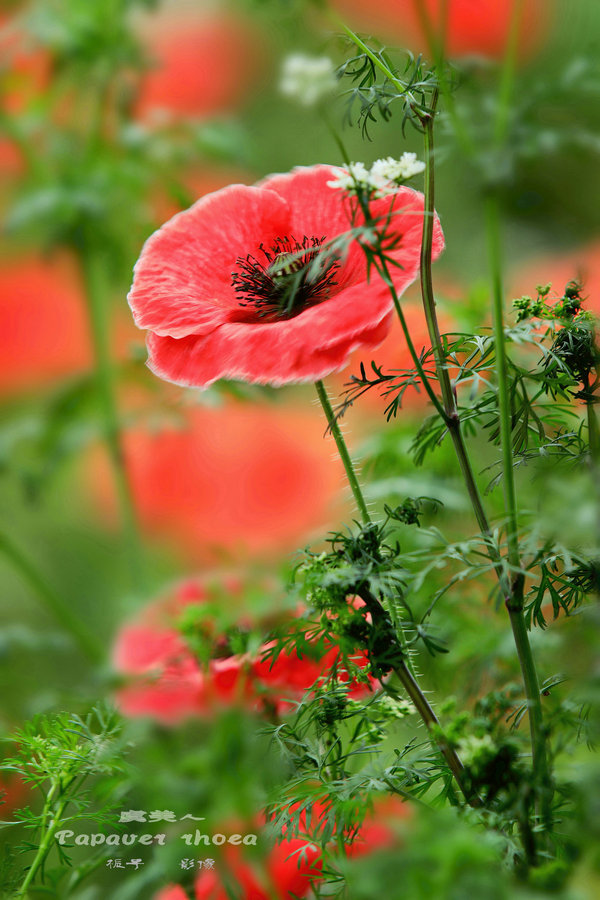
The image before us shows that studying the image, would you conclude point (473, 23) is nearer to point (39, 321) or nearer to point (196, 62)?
point (196, 62)

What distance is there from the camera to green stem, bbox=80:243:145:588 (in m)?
0.56

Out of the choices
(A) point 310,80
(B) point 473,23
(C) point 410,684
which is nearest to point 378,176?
(A) point 310,80

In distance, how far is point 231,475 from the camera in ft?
1.98

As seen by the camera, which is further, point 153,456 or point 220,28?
point 220,28

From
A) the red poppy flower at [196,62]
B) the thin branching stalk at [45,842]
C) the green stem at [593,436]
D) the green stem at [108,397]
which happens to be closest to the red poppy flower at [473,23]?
the red poppy flower at [196,62]

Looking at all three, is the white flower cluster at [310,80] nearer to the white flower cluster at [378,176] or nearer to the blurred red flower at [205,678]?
the white flower cluster at [378,176]

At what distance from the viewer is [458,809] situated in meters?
0.28

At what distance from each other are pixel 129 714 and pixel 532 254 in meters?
0.50

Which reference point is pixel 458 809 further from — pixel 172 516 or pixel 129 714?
pixel 172 516

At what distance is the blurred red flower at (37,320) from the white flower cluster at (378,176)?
0.42 meters

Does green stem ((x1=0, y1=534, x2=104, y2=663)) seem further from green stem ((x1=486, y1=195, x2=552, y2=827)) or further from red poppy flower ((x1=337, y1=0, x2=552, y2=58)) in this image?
red poppy flower ((x1=337, y1=0, x2=552, y2=58))

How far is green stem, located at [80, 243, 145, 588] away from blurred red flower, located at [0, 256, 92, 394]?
1.5 inches

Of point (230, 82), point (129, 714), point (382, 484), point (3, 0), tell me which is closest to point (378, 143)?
point (230, 82)

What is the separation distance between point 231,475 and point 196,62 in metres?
0.34
